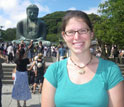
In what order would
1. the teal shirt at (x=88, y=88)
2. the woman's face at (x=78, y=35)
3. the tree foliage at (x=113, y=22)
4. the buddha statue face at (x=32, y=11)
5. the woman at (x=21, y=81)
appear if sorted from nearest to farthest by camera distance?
1. the teal shirt at (x=88, y=88)
2. the woman's face at (x=78, y=35)
3. the woman at (x=21, y=81)
4. the tree foliage at (x=113, y=22)
5. the buddha statue face at (x=32, y=11)

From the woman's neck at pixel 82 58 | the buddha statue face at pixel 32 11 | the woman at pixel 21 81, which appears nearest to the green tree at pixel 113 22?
the buddha statue face at pixel 32 11

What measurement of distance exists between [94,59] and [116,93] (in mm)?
318

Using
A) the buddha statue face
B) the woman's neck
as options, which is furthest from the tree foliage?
the woman's neck

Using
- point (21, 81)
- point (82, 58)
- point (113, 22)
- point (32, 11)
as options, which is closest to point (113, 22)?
point (113, 22)

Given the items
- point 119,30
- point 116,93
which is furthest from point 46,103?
point 119,30

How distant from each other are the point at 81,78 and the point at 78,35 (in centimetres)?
31

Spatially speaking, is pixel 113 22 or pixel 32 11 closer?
pixel 113 22

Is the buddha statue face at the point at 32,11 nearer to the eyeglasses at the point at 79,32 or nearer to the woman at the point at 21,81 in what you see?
the woman at the point at 21,81

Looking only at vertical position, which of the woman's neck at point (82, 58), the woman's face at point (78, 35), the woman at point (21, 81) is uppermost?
the woman's face at point (78, 35)

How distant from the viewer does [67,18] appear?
1450mm

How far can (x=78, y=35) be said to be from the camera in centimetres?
142

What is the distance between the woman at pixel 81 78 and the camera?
50.8 inches

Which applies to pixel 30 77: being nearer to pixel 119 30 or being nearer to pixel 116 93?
pixel 116 93

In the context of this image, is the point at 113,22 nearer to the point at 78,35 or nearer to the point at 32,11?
the point at 32,11
